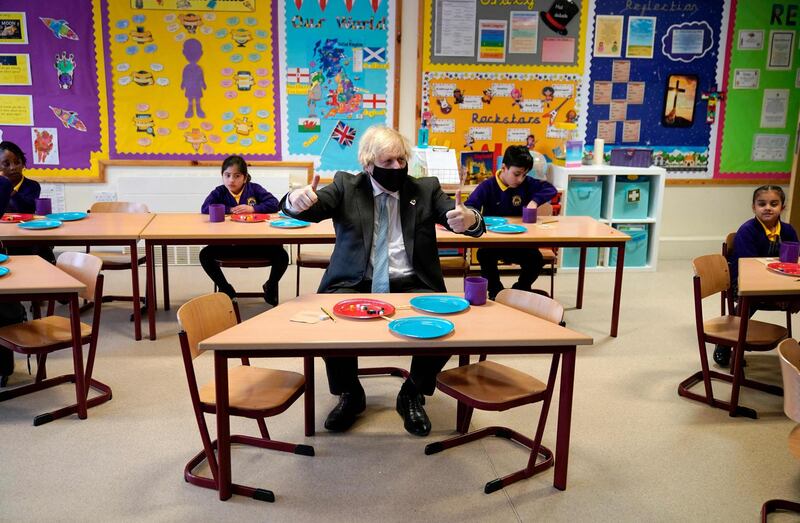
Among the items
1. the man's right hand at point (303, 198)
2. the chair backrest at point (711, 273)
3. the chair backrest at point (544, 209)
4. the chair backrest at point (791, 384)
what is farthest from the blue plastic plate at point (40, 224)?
the chair backrest at point (791, 384)

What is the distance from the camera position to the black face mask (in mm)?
3034

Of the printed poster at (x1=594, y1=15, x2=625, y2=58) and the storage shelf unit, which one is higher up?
Result: the printed poster at (x1=594, y1=15, x2=625, y2=58)

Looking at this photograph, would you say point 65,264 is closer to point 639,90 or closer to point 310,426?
point 310,426

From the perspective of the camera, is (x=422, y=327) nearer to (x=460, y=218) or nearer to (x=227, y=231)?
(x=460, y=218)

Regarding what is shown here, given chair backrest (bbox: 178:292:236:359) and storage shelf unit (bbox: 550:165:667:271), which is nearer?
chair backrest (bbox: 178:292:236:359)

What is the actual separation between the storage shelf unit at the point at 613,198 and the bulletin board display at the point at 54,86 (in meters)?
3.94

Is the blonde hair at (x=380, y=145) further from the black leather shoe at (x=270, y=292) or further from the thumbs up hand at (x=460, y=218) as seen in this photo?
the black leather shoe at (x=270, y=292)

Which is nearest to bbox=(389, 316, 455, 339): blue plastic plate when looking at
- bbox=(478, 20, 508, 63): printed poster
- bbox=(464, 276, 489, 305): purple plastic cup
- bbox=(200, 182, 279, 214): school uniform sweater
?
bbox=(464, 276, 489, 305): purple plastic cup

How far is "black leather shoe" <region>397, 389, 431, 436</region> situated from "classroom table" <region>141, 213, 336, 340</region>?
1216 mm

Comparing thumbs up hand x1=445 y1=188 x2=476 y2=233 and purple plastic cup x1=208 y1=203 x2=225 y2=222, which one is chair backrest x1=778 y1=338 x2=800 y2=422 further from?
purple plastic cup x1=208 y1=203 x2=225 y2=222

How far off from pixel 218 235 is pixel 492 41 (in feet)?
10.5

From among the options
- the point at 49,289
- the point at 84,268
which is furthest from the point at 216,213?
the point at 49,289

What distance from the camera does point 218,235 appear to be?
13.1 feet

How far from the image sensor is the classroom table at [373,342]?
7.39ft
